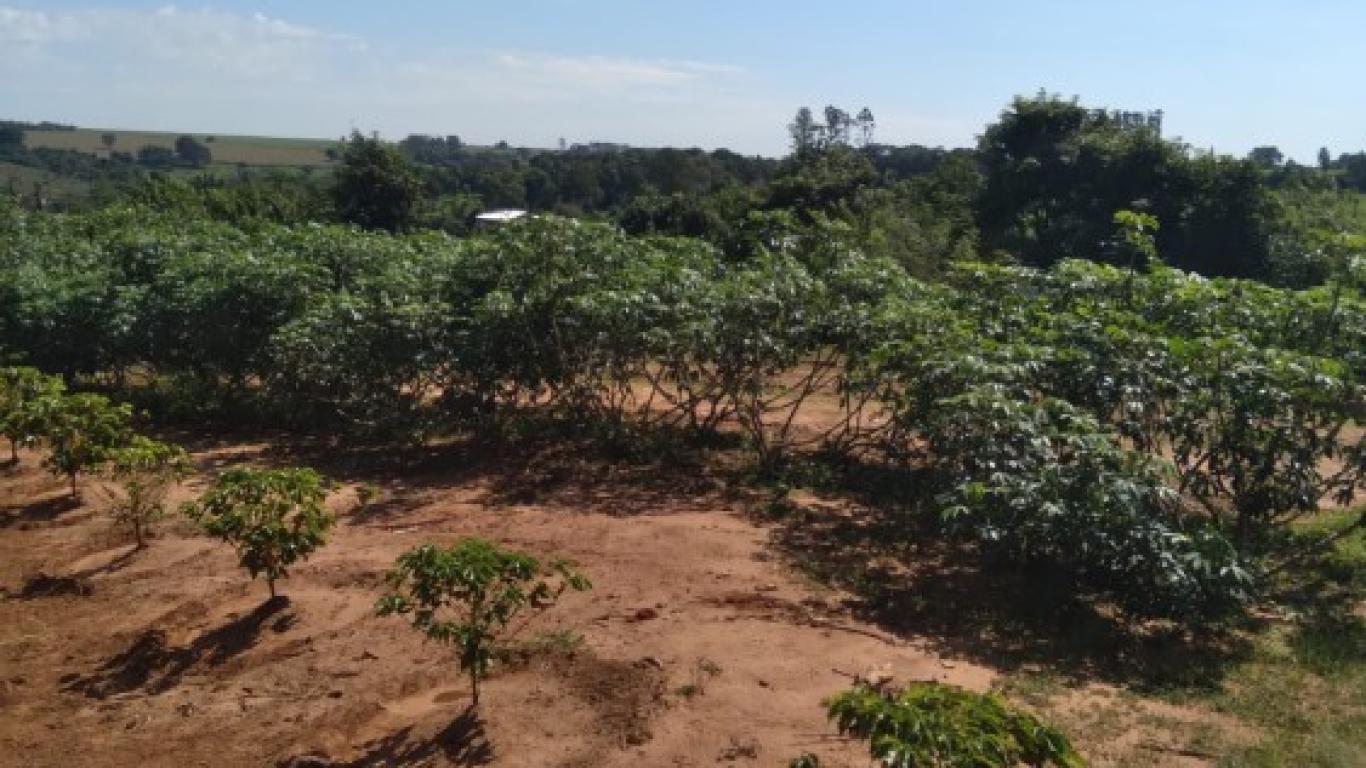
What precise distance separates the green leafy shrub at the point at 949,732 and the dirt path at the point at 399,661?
1.56m

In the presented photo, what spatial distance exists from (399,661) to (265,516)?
141cm

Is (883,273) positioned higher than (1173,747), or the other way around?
(883,273)

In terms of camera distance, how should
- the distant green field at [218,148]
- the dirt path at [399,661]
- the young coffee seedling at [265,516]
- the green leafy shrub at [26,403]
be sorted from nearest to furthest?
the dirt path at [399,661] → the young coffee seedling at [265,516] → the green leafy shrub at [26,403] → the distant green field at [218,148]

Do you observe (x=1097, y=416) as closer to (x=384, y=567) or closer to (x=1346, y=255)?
A: (x=1346, y=255)

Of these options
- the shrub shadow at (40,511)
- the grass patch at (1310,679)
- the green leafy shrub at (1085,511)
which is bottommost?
the shrub shadow at (40,511)

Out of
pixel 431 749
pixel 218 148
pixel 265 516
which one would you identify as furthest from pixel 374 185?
pixel 218 148

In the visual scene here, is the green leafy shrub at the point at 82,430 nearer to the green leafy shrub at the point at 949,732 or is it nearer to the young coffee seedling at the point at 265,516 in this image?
the young coffee seedling at the point at 265,516

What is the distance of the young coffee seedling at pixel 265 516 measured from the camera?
6.77 m

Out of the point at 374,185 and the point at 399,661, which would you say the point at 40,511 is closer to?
the point at 399,661

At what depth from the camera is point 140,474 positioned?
9.61 meters

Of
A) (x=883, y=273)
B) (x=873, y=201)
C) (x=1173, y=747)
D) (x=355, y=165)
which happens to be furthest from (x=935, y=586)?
(x=355, y=165)

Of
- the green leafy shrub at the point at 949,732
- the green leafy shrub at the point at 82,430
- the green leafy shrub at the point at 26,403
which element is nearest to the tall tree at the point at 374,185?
the green leafy shrub at the point at 26,403

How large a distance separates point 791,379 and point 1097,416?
7.97 metres

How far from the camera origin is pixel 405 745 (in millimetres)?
5441
